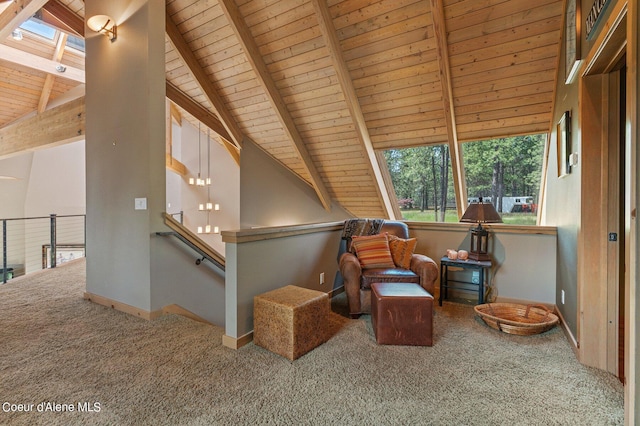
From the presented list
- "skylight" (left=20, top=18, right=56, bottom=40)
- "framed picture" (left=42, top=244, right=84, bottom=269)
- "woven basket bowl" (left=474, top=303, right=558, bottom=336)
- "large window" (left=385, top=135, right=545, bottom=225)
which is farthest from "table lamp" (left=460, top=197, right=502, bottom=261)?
"framed picture" (left=42, top=244, right=84, bottom=269)

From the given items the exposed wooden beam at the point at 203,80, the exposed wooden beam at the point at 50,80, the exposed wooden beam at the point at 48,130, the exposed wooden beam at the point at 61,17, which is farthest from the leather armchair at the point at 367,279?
the exposed wooden beam at the point at 50,80

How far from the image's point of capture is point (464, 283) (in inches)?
139

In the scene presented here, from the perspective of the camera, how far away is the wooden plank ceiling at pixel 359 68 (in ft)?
9.95

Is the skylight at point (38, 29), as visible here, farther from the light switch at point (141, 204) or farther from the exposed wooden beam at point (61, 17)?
the light switch at point (141, 204)

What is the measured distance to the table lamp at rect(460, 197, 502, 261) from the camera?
307 cm

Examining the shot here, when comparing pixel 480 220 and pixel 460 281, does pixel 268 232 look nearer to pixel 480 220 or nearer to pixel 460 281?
pixel 480 220

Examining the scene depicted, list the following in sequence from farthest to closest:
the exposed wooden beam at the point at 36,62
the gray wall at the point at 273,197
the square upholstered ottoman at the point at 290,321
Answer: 1. the gray wall at the point at 273,197
2. the exposed wooden beam at the point at 36,62
3. the square upholstered ottoman at the point at 290,321

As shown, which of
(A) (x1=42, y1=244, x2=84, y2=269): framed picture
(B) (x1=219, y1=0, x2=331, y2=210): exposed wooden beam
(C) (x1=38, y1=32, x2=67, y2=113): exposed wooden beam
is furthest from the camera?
(A) (x1=42, y1=244, x2=84, y2=269): framed picture

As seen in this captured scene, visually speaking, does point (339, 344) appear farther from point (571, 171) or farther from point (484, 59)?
point (484, 59)

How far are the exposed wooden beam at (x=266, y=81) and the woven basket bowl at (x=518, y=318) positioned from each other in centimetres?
350

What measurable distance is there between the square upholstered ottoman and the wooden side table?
159cm

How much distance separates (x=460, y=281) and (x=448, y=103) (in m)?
2.10

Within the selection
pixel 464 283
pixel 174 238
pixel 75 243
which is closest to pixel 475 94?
pixel 464 283

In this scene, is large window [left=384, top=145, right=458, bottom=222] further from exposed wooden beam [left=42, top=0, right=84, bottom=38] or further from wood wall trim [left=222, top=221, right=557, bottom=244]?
exposed wooden beam [left=42, top=0, right=84, bottom=38]
